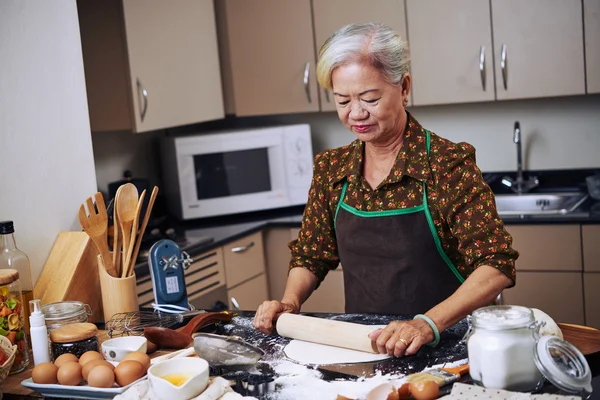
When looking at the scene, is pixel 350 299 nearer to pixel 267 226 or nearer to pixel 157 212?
pixel 267 226

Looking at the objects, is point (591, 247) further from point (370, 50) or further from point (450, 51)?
point (370, 50)

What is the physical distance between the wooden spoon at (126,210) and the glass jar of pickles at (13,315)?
0.28 meters

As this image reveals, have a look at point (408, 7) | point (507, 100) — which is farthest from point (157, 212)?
point (507, 100)

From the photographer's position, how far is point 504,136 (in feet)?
12.2

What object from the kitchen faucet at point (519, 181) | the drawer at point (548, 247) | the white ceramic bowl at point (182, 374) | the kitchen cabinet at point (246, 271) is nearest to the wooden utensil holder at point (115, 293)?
the white ceramic bowl at point (182, 374)

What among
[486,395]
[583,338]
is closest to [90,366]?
[486,395]

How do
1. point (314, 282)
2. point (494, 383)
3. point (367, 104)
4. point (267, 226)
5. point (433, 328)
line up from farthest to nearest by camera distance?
point (267, 226) < point (314, 282) < point (367, 104) < point (433, 328) < point (494, 383)

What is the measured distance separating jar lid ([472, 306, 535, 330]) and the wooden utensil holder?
95cm

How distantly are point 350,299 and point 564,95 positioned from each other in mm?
1689

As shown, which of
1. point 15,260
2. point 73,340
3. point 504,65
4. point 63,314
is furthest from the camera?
point 504,65

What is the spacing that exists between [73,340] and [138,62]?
1845mm

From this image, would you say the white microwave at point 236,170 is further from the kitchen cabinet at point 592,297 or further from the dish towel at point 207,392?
the dish towel at point 207,392

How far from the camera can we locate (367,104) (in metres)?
1.86

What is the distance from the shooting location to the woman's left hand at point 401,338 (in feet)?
5.03
